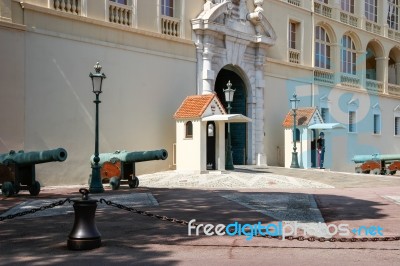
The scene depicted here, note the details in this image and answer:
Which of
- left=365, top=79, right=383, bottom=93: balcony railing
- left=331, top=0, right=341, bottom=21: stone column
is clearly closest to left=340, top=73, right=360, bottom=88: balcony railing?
left=365, top=79, right=383, bottom=93: balcony railing

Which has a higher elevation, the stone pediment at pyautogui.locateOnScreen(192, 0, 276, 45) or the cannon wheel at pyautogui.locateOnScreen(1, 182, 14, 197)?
the stone pediment at pyautogui.locateOnScreen(192, 0, 276, 45)

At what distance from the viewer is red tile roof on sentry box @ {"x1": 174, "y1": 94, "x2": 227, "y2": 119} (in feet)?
61.1

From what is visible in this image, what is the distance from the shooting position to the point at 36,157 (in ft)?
41.8

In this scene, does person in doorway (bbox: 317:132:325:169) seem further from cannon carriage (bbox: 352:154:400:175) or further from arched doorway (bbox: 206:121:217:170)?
arched doorway (bbox: 206:121:217:170)

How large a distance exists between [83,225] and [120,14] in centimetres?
1288

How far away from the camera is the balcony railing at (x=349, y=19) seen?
30359 millimetres

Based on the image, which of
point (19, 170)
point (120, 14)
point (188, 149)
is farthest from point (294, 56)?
point (19, 170)

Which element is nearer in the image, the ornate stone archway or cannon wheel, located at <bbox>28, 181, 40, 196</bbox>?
cannon wheel, located at <bbox>28, 181, 40, 196</bbox>

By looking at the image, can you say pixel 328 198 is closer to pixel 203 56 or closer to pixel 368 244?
pixel 368 244

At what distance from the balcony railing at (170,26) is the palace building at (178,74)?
0.12 feet

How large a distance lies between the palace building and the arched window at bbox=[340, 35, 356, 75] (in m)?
0.05

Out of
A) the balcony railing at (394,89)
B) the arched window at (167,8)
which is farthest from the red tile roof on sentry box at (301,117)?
the balcony railing at (394,89)

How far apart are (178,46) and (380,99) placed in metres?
16.8

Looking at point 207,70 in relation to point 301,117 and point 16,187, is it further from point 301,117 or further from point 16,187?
point 16,187
